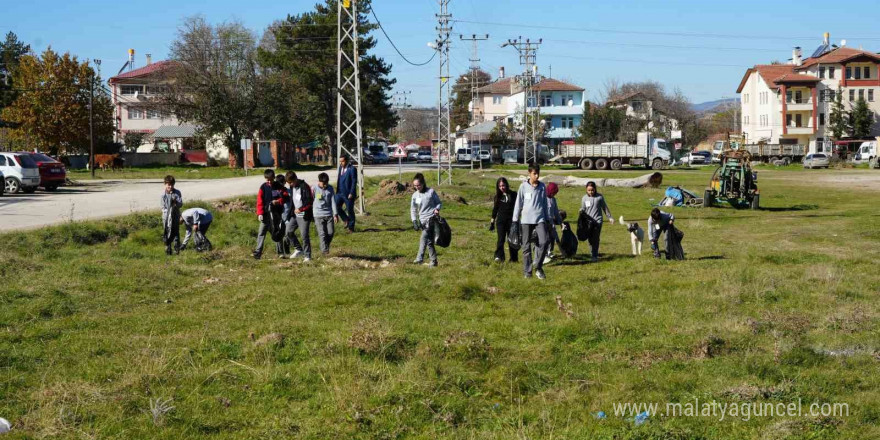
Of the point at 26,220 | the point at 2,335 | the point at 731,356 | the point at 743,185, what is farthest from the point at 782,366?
the point at 743,185

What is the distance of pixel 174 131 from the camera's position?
258ft

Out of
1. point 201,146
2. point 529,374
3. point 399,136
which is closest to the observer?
point 529,374

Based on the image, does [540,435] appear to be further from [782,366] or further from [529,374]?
[782,366]

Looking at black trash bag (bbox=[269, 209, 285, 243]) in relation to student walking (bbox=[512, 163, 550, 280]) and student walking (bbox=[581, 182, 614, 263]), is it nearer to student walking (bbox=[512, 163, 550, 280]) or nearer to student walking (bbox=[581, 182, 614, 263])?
student walking (bbox=[512, 163, 550, 280])

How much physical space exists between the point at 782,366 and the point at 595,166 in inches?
2450

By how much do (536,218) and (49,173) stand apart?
2771 cm

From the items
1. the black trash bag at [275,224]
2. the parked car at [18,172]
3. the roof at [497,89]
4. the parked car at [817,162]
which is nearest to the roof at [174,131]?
the parked car at [18,172]

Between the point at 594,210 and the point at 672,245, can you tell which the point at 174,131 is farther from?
the point at 672,245

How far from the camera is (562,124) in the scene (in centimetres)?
10294

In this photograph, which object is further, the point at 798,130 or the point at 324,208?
the point at 798,130

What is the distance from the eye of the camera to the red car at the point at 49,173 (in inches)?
1344

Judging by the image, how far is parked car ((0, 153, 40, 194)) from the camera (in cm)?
3191

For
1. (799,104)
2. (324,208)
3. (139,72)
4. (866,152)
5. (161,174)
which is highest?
(139,72)

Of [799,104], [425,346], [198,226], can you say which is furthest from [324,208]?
[799,104]
